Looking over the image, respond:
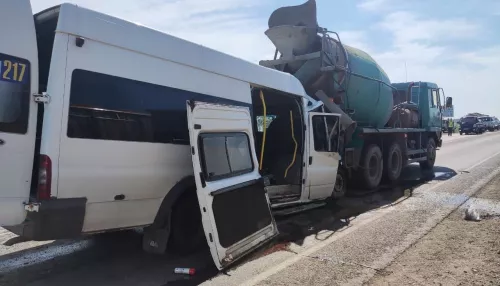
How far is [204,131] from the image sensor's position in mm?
4621

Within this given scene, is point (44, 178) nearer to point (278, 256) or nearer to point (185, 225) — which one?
point (185, 225)

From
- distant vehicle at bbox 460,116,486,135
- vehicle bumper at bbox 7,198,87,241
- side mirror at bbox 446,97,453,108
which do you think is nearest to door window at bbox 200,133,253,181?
vehicle bumper at bbox 7,198,87,241

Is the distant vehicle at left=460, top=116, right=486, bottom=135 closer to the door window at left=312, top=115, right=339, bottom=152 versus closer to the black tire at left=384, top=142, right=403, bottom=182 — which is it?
the black tire at left=384, top=142, right=403, bottom=182

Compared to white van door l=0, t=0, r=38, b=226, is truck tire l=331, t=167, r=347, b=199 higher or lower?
lower

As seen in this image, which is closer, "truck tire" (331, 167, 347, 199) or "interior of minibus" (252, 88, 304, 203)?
"interior of minibus" (252, 88, 304, 203)

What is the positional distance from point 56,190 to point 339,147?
19.2 ft

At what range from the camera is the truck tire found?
8586 mm

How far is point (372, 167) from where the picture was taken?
10031 mm

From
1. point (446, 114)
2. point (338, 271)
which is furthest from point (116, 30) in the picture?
point (446, 114)

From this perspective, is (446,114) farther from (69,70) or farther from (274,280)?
(69,70)

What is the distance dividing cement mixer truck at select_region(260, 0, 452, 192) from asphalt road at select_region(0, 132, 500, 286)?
215 cm

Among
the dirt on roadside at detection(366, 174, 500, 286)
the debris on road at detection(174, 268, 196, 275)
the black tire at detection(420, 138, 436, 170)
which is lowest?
the debris on road at detection(174, 268, 196, 275)

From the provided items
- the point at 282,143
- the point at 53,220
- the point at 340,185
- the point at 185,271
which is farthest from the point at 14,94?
the point at 340,185

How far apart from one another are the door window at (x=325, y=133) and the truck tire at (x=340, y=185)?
1.09 meters
